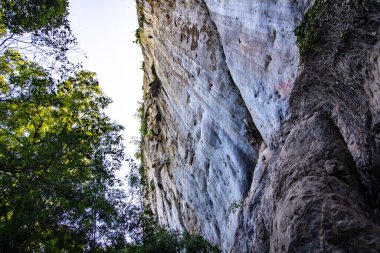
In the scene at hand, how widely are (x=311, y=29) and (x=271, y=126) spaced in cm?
291

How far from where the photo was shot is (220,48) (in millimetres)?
13883

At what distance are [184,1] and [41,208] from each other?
12610 millimetres

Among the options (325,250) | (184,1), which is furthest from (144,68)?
(325,250)

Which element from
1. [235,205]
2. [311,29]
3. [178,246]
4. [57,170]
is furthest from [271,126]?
[57,170]

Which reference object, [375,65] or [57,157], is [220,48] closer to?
[57,157]

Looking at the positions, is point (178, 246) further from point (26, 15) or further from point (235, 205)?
point (26, 15)

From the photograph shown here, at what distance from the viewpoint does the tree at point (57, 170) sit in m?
12.5

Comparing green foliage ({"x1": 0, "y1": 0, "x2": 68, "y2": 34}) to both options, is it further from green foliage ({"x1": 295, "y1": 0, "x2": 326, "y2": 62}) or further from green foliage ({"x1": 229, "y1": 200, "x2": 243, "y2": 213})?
green foliage ({"x1": 229, "y1": 200, "x2": 243, "y2": 213})

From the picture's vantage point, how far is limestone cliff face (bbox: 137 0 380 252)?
4723 millimetres

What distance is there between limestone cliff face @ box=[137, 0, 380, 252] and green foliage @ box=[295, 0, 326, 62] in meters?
0.23

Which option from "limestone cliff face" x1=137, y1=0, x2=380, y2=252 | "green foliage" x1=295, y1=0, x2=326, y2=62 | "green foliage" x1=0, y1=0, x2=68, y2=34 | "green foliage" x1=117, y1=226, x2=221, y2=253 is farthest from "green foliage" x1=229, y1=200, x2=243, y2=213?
"green foliage" x1=0, y1=0, x2=68, y2=34

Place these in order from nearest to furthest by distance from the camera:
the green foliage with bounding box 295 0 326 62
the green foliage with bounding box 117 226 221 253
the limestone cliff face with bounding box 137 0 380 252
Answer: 1. the limestone cliff face with bounding box 137 0 380 252
2. the green foliage with bounding box 295 0 326 62
3. the green foliage with bounding box 117 226 221 253

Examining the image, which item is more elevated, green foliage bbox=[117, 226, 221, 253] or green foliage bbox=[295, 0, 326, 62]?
green foliage bbox=[295, 0, 326, 62]

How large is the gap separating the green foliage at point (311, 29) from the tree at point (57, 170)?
854cm
